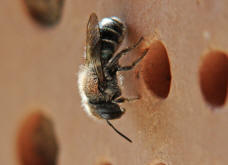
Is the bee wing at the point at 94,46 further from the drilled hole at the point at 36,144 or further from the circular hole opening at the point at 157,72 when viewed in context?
the drilled hole at the point at 36,144

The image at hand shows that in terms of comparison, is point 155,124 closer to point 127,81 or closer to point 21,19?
point 127,81

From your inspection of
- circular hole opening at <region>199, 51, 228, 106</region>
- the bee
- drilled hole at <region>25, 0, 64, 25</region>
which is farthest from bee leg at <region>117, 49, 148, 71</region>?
drilled hole at <region>25, 0, 64, 25</region>

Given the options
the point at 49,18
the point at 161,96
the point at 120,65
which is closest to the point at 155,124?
the point at 161,96

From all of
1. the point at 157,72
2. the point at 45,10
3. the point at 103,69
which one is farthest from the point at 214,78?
the point at 45,10

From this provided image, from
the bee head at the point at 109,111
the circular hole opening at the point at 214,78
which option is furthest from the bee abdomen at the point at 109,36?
the circular hole opening at the point at 214,78

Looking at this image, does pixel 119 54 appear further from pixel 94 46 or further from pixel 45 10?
pixel 45 10

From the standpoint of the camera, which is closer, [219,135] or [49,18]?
[219,135]
